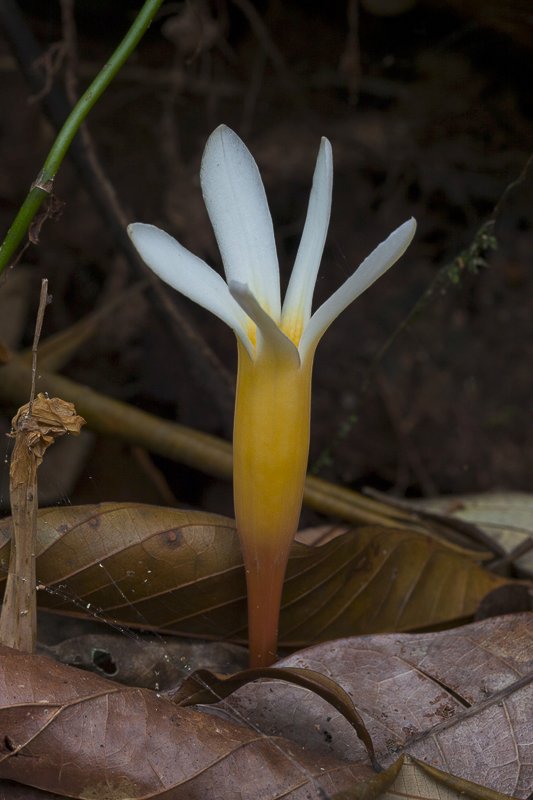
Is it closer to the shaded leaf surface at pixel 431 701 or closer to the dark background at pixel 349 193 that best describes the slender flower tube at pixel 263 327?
the shaded leaf surface at pixel 431 701

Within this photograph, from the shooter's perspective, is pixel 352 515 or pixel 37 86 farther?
pixel 37 86

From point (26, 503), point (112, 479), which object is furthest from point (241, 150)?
point (112, 479)

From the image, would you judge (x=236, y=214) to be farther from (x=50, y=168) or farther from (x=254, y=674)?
(x=254, y=674)

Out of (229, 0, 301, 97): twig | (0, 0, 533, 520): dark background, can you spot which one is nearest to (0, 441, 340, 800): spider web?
(0, 0, 533, 520): dark background

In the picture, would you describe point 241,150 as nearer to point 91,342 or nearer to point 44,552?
point 44,552

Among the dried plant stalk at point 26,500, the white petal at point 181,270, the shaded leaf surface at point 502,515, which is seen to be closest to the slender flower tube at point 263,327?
the white petal at point 181,270

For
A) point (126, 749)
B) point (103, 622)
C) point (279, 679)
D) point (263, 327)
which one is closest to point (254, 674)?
point (279, 679)

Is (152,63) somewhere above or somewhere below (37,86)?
above
